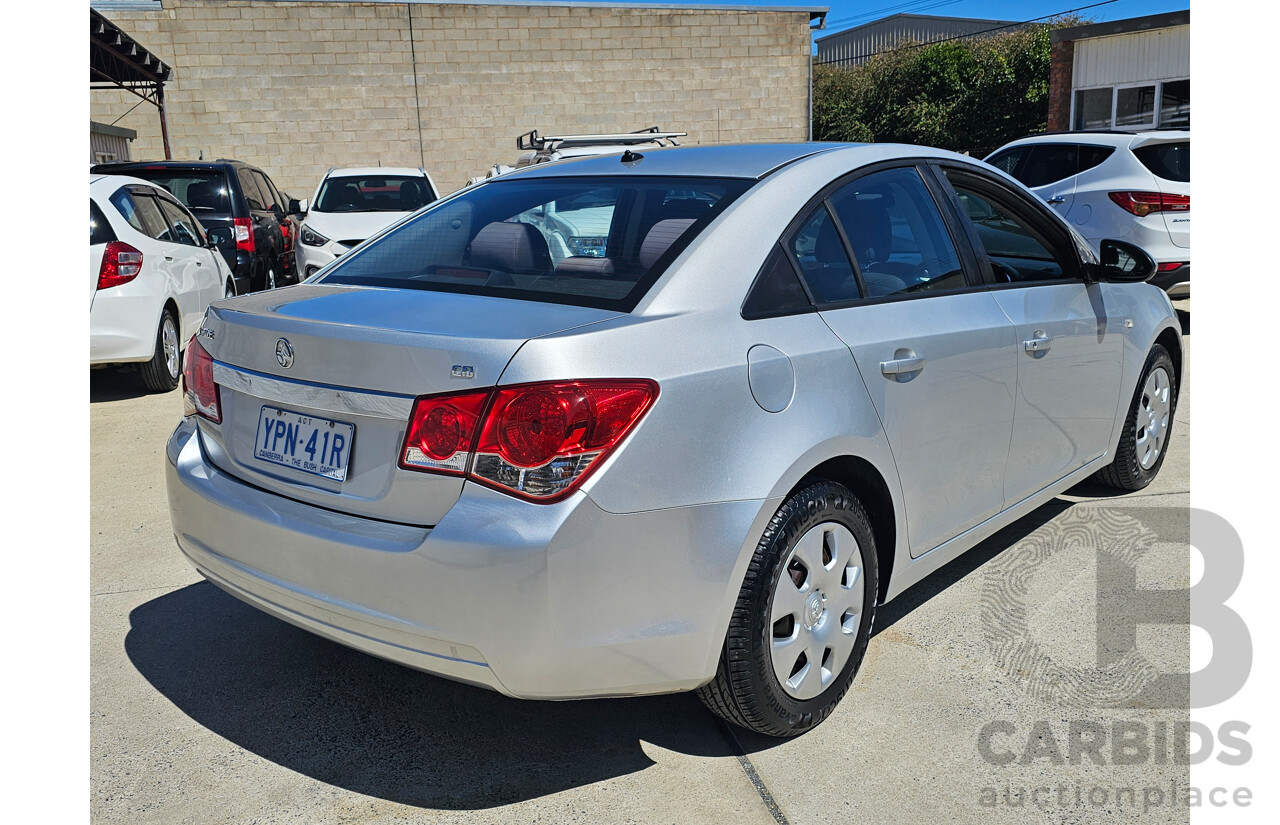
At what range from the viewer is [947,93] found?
33688 millimetres

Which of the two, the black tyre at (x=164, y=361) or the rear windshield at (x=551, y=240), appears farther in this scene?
the black tyre at (x=164, y=361)

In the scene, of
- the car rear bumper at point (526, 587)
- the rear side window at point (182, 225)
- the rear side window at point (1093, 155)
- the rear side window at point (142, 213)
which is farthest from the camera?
the rear side window at point (1093, 155)

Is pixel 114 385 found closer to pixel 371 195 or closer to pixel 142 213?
pixel 142 213

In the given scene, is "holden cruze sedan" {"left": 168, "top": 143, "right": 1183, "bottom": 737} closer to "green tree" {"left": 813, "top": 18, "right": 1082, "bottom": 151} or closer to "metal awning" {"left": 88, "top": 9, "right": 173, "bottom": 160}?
"metal awning" {"left": 88, "top": 9, "right": 173, "bottom": 160}

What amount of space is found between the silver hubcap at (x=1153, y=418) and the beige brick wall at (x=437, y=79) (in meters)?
18.3

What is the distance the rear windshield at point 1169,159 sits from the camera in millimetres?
8672

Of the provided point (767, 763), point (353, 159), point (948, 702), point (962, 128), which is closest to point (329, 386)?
point (767, 763)

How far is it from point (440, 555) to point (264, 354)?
78cm

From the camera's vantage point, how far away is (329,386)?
242 centimetres

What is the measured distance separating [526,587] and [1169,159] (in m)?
8.47

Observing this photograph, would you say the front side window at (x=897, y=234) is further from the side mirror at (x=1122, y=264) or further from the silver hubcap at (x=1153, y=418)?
the silver hubcap at (x=1153, y=418)

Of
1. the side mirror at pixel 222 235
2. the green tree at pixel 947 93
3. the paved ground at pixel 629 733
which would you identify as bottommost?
the paved ground at pixel 629 733

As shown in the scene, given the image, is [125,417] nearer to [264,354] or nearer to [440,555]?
[264,354]

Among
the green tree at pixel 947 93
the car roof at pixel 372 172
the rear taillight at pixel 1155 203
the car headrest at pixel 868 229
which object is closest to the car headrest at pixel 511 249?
the car headrest at pixel 868 229
